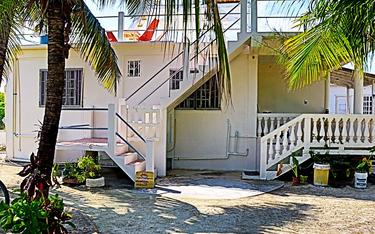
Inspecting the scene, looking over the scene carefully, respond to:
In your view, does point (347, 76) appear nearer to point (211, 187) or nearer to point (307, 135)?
point (307, 135)

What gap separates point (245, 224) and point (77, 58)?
8179 mm

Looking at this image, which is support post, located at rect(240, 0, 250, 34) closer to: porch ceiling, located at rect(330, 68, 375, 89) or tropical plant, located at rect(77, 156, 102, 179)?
porch ceiling, located at rect(330, 68, 375, 89)

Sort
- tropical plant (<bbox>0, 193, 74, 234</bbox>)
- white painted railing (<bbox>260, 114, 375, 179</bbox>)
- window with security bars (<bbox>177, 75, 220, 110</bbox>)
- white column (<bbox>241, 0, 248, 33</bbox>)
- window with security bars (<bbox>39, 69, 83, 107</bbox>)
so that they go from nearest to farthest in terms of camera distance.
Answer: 1. tropical plant (<bbox>0, 193, 74, 234</bbox>)
2. white painted railing (<bbox>260, 114, 375, 179</bbox>)
3. white column (<bbox>241, 0, 248, 33</bbox>)
4. window with security bars (<bbox>177, 75, 220, 110</bbox>)
5. window with security bars (<bbox>39, 69, 83, 107</bbox>)

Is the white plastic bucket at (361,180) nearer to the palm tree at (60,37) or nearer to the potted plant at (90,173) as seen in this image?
the potted plant at (90,173)

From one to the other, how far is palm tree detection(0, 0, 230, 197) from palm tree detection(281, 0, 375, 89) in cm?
156

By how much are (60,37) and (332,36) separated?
3724 millimetres

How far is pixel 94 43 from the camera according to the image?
28.7 feet

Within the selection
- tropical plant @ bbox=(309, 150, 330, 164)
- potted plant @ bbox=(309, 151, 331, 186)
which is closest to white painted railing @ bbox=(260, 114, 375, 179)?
tropical plant @ bbox=(309, 150, 330, 164)

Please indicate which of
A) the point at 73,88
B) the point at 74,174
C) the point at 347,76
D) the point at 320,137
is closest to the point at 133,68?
the point at 73,88

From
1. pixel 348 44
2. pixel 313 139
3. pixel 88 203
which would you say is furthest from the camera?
pixel 313 139

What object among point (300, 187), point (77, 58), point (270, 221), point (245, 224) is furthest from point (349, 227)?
point (77, 58)

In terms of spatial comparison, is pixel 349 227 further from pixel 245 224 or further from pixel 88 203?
pixel 88 203

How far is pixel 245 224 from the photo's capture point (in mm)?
6230

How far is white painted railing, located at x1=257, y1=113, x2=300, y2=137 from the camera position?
432 inches
